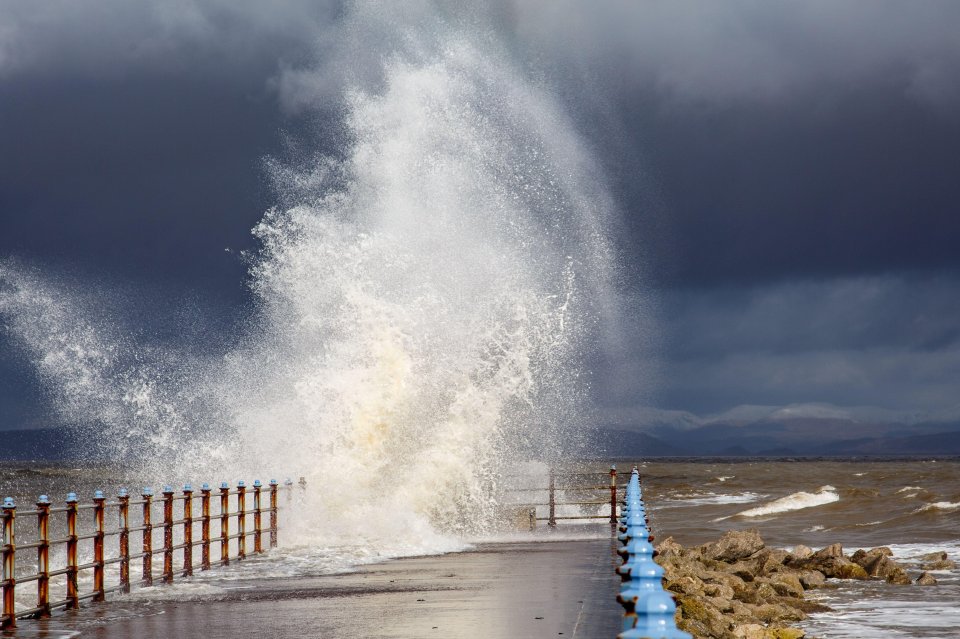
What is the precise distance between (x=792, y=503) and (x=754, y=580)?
37518 mm

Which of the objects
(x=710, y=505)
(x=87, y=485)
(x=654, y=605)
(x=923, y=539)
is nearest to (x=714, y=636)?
(x=654, y=605)

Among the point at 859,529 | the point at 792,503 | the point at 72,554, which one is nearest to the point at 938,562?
the point at 859,529

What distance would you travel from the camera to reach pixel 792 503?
59.0 m

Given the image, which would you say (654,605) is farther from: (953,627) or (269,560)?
(953,627)

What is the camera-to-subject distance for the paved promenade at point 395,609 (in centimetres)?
1062

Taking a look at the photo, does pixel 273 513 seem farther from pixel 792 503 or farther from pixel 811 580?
pixel 792 503

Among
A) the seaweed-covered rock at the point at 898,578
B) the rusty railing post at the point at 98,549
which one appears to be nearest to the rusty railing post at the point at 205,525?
the rusty railing post at the point at 98,549

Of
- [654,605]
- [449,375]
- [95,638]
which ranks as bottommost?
[95,638]

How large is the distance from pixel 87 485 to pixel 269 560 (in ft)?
310

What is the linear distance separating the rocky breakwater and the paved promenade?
1.24m

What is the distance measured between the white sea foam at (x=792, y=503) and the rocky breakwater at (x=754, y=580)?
2300 cm

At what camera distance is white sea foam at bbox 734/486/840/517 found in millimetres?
53500

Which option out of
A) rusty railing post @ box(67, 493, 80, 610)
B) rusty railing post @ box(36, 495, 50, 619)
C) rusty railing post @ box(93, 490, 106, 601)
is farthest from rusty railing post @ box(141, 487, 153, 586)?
rusty railing post @ box(36, 495, 50, 619)

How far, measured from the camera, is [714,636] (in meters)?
14.1
